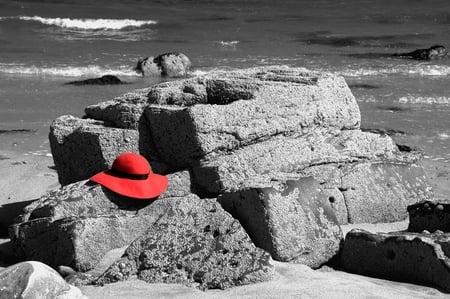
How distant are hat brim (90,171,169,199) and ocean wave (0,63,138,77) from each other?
37.0ft

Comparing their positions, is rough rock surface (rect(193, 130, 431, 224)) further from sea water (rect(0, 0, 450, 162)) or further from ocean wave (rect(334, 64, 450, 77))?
ocean wave (rect(334, 64, 450, 77))

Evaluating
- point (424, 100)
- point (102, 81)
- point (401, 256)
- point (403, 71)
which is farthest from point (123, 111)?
point (403, 71)

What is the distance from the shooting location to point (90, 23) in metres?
29.6

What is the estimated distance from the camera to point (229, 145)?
759 centimetres

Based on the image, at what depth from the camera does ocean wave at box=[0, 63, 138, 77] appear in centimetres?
1838

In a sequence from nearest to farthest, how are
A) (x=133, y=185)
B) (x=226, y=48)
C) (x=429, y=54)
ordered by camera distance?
(x=133, y=185) < (x=429, y=54) < (x=226, y=48)

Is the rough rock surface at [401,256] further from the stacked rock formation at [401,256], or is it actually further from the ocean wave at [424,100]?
the ocean wave at [424,100]

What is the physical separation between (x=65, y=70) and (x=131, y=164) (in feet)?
39.8

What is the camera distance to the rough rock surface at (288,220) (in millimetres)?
6613

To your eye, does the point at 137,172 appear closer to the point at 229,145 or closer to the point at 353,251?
the point at 229,145

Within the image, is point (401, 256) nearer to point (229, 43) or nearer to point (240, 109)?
point (240, 109)

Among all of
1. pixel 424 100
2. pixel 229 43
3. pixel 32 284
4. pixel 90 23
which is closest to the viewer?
pixel 32 284

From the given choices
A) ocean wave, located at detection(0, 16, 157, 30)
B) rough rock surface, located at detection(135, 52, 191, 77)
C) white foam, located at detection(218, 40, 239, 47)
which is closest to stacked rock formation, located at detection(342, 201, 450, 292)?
rough rock surface, located at detection(135, 52, 191, 77)

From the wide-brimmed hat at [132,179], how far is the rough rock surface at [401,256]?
5.04 feet
